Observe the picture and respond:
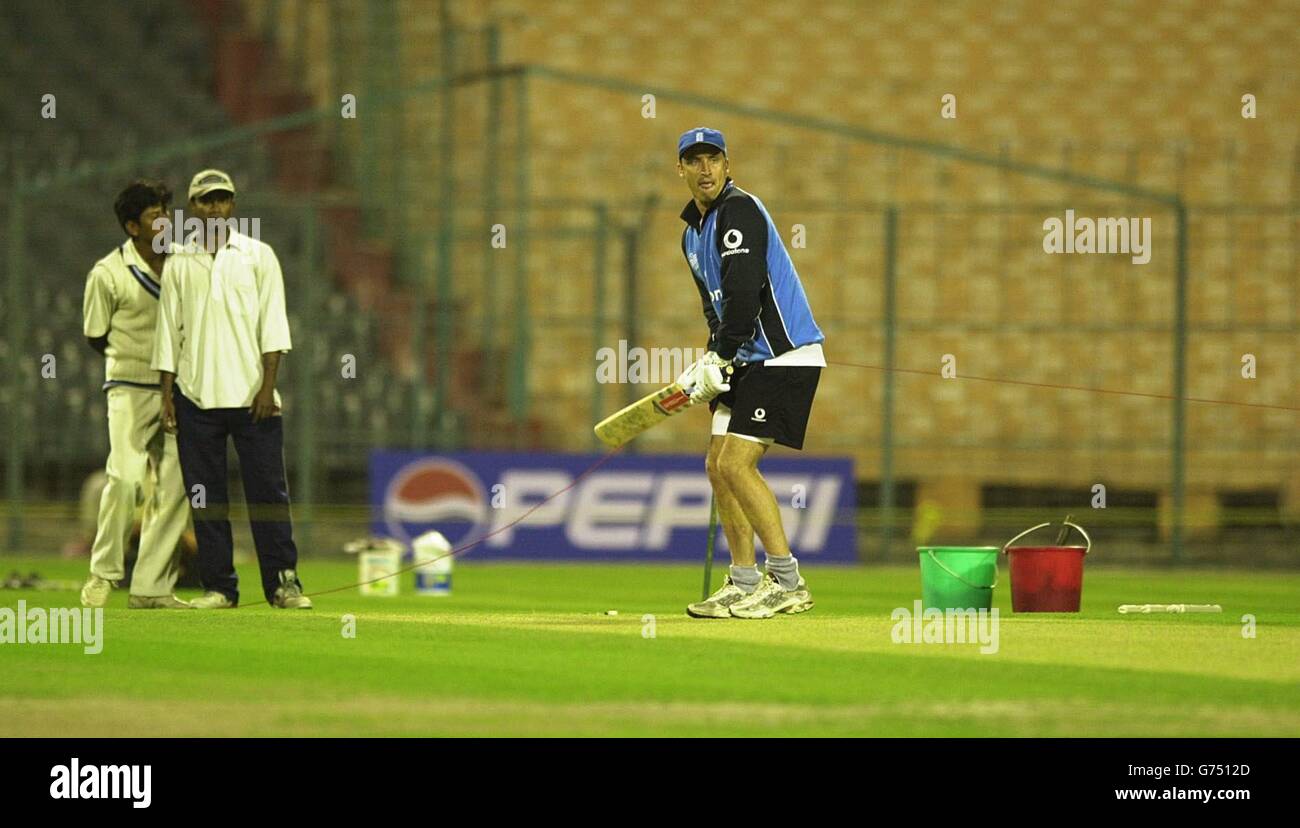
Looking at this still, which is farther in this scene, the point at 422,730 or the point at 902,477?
the point at 902,477

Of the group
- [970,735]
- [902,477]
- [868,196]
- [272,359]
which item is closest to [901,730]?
[970,735]

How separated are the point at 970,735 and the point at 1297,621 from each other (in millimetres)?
5406

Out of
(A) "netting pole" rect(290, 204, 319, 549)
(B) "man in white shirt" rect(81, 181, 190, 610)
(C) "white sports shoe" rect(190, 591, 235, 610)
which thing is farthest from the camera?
(A) "netting pole" rect(290, 204, 319, 549)

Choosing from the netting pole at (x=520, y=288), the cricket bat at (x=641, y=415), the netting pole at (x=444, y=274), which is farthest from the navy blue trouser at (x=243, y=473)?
the netting pole at (x=520, y=288)

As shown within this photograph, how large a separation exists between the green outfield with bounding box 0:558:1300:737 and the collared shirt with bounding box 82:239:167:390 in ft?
4.08

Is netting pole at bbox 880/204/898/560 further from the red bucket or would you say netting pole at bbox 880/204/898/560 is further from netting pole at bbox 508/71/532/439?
the red bucket

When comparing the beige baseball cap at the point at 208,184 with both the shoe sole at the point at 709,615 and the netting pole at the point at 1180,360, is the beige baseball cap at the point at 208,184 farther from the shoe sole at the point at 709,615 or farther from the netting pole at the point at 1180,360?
the netting pole at the point at 1180,360

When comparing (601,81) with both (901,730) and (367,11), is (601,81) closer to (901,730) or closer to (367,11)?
(367,11)

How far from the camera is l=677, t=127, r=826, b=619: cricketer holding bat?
10.5 m

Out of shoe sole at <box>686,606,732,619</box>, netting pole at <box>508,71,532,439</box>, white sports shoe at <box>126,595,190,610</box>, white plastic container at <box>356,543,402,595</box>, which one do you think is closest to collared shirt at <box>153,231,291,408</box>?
white sports shoe at <box>126,595,190,610</box>

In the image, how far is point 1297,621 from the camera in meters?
11.9

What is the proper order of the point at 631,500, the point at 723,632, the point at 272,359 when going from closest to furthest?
the point at 723,632 < the point at 272,359 < the point at 631,500

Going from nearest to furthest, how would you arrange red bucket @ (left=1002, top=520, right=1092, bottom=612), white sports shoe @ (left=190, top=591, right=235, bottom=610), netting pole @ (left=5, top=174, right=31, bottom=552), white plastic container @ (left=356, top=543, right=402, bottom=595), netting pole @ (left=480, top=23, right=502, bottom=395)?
red bucket @ (left=1002, top=520, right=1092, bottom=612) < white sports shoe @ (left=190, top=591, right=235, bottom=610) < white plastic container @ (left=356, top=543, right=402, bottom=595) < netting pole @ (left=5, top=174, right=31, bottom=552) < netting pole @ (left=480, top=23, right=502, bottom=395)

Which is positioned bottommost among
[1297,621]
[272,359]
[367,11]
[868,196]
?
[1297,621]
